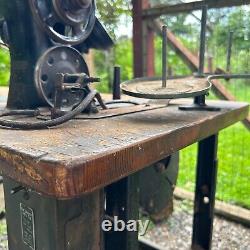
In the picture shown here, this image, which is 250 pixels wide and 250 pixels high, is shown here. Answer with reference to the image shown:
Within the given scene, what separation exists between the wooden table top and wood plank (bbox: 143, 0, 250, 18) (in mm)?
937

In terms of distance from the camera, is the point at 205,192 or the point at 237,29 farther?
the point at 237,29

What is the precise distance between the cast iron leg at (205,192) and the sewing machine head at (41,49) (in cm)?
60

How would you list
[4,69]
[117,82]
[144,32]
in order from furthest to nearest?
[4,69] → [144,32] → [117,82]

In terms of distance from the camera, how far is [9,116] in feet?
3.05

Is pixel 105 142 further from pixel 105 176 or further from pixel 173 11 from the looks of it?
pixel 173 11

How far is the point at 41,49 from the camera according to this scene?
0.98 metres

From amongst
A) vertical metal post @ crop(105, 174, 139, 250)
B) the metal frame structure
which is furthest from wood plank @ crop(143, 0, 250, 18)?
vertical metal post @ crop(105, 174, 139, 250)

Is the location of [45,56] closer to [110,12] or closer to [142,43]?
[110,12]

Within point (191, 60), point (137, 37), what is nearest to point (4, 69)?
point (137, 37)

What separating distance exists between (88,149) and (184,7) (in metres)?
1.36

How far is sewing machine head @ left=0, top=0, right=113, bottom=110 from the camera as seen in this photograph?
94 cm

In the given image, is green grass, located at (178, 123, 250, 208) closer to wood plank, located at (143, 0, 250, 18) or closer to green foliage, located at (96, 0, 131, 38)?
wood plank, located at (143, 0, 250, 18)

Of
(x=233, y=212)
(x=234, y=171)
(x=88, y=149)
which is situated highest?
(x=88, y=149)

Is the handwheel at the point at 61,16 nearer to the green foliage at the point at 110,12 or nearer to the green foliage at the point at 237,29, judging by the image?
the green foliage at the point at 110,12
